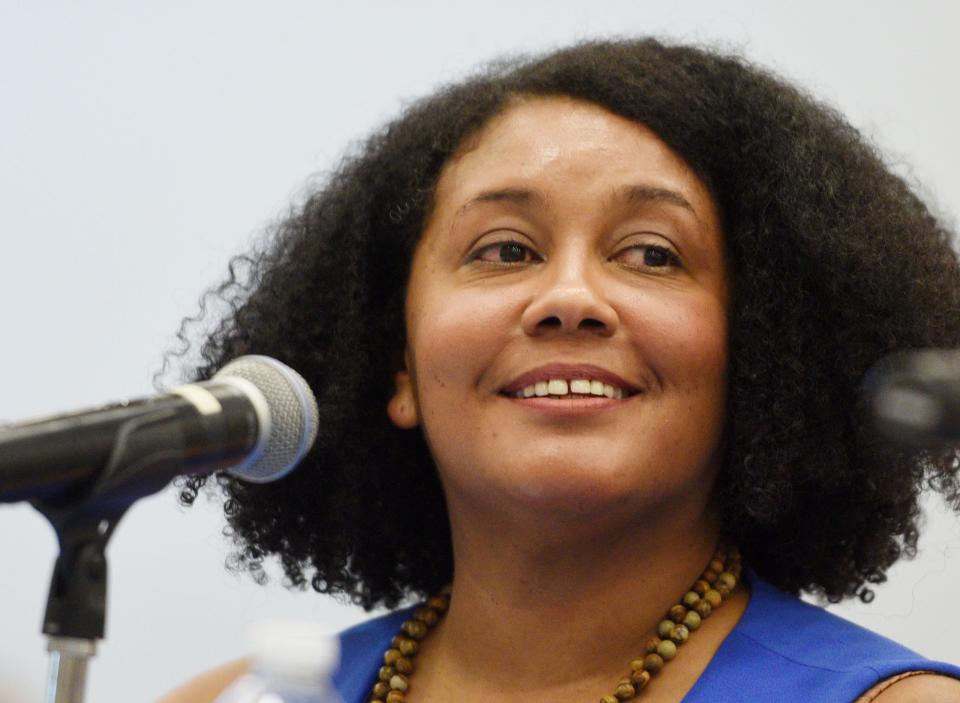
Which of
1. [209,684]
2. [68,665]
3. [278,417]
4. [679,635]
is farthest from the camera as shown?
[209,684]

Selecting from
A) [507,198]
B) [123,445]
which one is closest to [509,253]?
[507,198]

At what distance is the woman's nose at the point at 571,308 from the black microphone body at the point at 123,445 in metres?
0.74

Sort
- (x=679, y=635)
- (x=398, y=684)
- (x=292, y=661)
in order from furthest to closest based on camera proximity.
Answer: (x=398, y=684)
(x=679, y=635)
(x=292, y=661)

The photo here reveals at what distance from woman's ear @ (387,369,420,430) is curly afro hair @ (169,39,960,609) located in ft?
0.14

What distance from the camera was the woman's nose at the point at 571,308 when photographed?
2.18m

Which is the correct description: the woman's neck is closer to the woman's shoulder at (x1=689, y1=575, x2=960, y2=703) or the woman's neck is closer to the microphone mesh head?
the woman's shoulder at (x1=689, y1=575, x2=960, y2=703)

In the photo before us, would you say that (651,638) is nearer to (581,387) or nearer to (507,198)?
(581,387)

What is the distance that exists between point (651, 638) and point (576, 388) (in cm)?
39

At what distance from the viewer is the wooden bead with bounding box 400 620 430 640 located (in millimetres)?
2564

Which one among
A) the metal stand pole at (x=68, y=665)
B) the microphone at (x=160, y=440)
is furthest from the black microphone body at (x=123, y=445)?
the metal stand pole at (x=68, y=665)

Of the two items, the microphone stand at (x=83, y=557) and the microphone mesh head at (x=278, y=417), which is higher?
the microphone mesh head at (x=278, y=417)

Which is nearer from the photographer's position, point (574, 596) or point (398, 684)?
point (574, 596)

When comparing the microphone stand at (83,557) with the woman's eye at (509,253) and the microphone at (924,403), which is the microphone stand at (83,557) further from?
the woman's eye at (509,253)

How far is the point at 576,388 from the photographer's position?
2189mm
